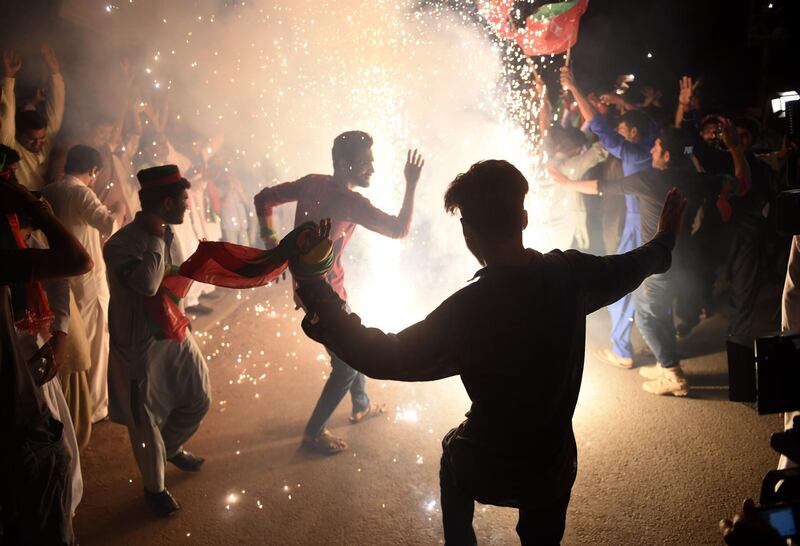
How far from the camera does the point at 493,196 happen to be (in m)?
1.74

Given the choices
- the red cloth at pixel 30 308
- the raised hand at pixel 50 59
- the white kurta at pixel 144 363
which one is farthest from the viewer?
the raised hand at pixel 50 59

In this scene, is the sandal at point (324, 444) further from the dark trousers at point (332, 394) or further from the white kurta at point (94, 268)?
the white kurta at point (94, 268)

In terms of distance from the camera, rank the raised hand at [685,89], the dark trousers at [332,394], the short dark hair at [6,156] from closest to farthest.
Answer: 1. the short dark hair at [6,156]
2. the dark trousers at [332,394]
3. the raised hand at [685,89]

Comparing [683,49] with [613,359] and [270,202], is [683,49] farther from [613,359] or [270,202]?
[270,202]

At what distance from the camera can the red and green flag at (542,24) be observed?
622cm

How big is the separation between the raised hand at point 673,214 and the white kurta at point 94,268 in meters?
4.09

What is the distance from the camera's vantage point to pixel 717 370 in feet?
16.5

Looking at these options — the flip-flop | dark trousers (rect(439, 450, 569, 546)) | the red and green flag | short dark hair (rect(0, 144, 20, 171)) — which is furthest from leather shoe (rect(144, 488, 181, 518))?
the red and green flag

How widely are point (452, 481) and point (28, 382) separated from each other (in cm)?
185

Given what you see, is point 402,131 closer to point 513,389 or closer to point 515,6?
point 515,6

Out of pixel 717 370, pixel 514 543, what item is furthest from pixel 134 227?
pixel 717 370

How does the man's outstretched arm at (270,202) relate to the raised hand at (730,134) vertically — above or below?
below

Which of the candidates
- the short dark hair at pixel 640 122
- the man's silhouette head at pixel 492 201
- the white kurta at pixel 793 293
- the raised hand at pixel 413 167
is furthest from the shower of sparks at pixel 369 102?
the man's silhouette head at pixel 492 201

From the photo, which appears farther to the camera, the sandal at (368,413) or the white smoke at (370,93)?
the white smoke at (370,93)
